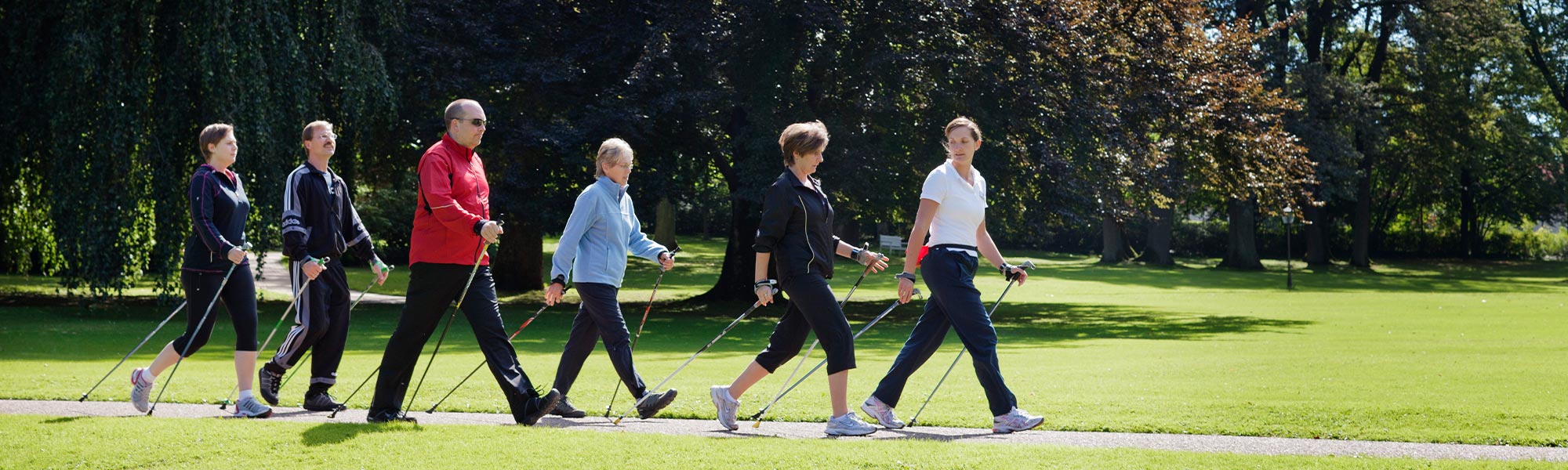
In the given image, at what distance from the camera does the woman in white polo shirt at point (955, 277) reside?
23.2ft

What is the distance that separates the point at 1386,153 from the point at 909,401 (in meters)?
48.4

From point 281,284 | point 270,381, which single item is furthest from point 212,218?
point 281,284

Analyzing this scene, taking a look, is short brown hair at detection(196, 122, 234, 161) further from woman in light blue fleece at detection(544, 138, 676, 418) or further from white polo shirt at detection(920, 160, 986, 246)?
white polo shirt at detection(920, 160, 986, 246)

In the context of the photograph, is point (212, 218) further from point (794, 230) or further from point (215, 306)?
point (794, 230)

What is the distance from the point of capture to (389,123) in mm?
19797

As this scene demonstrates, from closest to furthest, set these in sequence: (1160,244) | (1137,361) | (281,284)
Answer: (1137,361) < (281,284) < (1160,244)

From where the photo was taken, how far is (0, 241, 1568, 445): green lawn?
26.6 ft

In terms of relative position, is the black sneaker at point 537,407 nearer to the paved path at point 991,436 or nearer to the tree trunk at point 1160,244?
the paved path at point 991,436

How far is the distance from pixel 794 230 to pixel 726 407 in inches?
40.4

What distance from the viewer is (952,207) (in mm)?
7156

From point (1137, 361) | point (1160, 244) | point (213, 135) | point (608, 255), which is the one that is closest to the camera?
point (608, 255)

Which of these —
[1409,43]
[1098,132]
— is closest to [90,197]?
[1098,132]

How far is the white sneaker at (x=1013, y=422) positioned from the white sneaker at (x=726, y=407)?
1.37 m

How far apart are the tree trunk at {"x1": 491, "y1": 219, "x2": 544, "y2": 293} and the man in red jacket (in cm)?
2118
